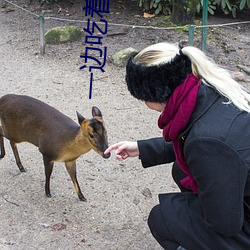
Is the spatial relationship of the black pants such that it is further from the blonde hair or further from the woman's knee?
the blonde hair

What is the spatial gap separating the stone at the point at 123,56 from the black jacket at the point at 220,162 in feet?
12.0

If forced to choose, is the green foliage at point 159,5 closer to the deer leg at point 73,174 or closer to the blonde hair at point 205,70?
the deer leg at point 73,174

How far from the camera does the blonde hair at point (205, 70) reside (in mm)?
1966

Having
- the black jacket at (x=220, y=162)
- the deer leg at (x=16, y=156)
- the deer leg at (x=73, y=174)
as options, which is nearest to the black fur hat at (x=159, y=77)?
the black jacket at (x=220, y=162)

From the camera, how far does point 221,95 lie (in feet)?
6.56

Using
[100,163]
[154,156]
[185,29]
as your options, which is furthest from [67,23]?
[154,156]

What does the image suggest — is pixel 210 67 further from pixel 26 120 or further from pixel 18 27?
pixel 18 27

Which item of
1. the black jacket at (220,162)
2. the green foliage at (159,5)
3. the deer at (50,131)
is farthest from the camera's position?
the green foliage at (159,5)

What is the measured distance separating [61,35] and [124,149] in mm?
3956

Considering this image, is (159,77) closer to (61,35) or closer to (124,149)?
(124,149)

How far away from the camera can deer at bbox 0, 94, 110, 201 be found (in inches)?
115

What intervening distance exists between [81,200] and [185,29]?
3666 millimetres

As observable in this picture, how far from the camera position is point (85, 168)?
370cm

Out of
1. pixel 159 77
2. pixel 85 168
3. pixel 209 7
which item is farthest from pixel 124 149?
pixel 209 7
